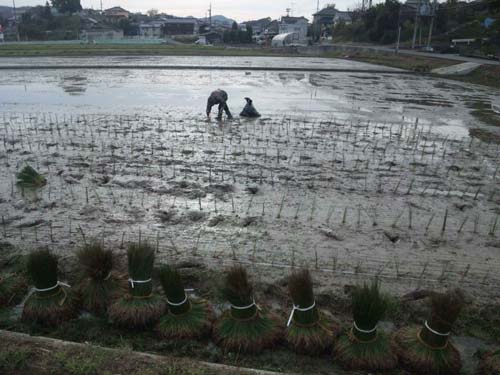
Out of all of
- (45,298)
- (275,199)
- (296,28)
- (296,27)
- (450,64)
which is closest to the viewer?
(45,298)

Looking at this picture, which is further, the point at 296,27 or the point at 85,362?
the point at 296,27

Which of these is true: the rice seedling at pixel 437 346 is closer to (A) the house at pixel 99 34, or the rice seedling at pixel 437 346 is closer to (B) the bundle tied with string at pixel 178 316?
(B) the bundle tied with string at pixel 178 316

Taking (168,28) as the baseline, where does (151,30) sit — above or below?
below

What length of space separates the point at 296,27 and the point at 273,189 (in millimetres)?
95591

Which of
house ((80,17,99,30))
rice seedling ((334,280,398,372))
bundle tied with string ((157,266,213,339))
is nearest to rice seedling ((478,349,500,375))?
rice seedling ((334,280,398,372))

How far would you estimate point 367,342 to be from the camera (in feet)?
10.7

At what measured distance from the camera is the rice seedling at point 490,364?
10.4ft

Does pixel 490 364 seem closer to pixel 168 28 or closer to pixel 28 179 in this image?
pixel 28 179

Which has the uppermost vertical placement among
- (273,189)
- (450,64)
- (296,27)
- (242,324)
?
(296,27)

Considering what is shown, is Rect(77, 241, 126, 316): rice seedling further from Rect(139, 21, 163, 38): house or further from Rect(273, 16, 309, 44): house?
Rect(139, 21, 163, 38): house

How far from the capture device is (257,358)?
3.37 metres

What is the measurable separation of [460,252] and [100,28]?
271 ft

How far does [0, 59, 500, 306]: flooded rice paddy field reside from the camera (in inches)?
195

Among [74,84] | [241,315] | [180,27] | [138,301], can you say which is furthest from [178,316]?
[180,27]
